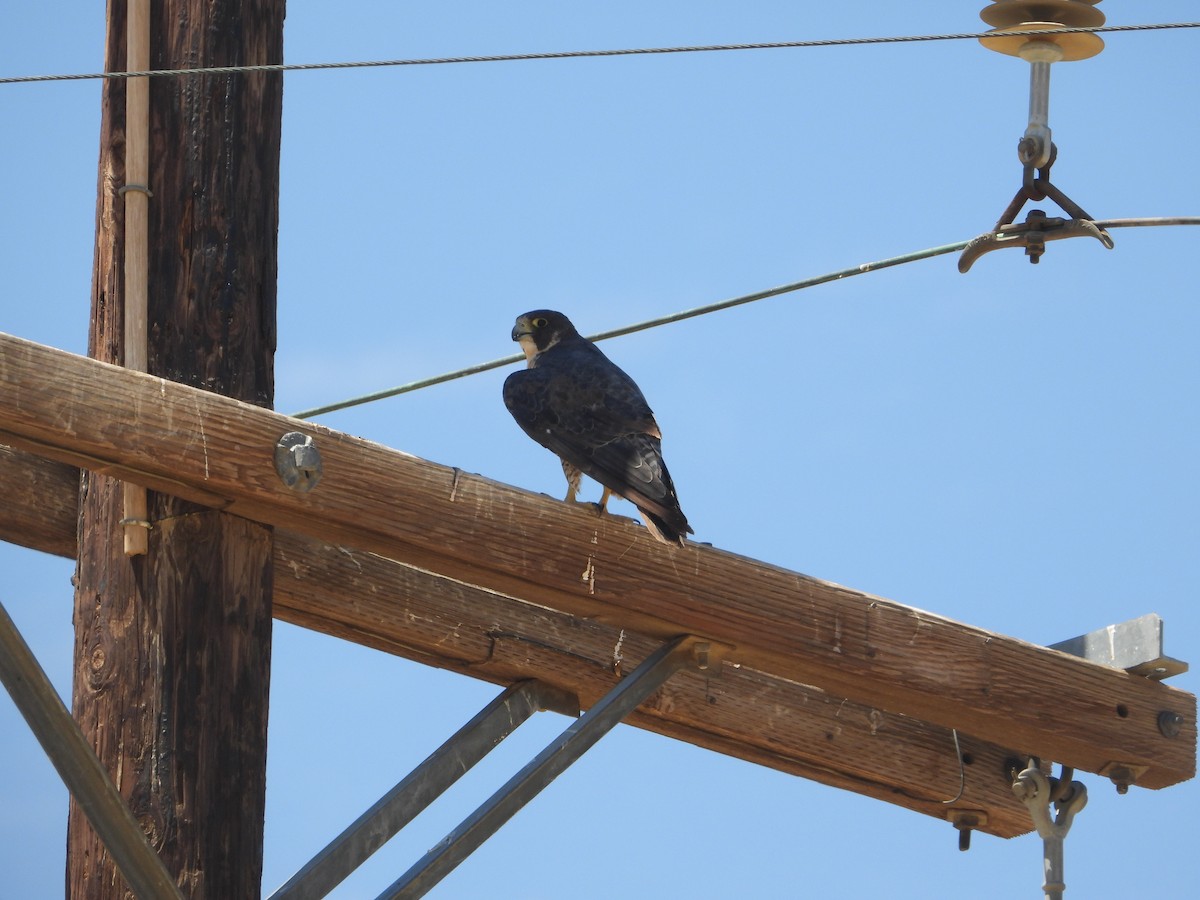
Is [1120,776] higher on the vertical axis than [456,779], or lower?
higher

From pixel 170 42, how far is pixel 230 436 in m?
0.98

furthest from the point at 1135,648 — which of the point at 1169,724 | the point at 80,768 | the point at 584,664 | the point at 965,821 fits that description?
the point at 80,768

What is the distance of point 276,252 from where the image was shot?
3.88 metres

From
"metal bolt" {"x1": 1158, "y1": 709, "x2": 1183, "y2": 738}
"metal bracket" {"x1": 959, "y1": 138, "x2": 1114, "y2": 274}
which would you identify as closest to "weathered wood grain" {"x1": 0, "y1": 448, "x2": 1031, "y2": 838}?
"metal bolt" {"x1": 1158, "y1": 709, "x2": 1183, "y2": 738}

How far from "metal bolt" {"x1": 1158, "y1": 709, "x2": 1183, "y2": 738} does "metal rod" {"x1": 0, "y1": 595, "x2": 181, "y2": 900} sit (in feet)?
7.86

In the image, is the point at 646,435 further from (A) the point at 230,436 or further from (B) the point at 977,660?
(A) the point at 230,436

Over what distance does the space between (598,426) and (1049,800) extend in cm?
146

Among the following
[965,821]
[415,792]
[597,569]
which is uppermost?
[965,821]

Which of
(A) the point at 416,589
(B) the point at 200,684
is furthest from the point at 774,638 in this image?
(B) the point at 200,684

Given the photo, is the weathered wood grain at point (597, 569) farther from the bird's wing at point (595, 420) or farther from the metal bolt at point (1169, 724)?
the bird's wing at point (595, 420)

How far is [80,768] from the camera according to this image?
3170 mm

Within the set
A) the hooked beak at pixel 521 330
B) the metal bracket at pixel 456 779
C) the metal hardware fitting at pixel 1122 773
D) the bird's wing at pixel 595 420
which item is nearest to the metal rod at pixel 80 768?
the metal bracket at pixel 456 779

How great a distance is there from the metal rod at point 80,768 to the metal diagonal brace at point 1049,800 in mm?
2174

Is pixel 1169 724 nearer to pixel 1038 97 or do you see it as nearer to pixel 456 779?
pixel 1038 97
